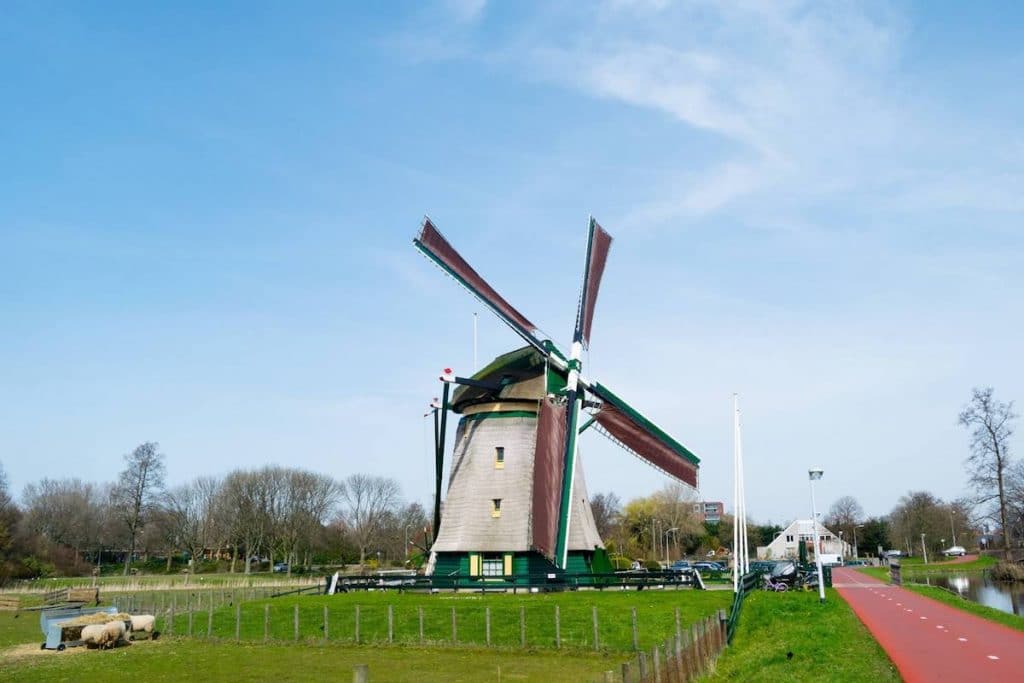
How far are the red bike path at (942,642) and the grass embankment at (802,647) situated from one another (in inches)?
16.9

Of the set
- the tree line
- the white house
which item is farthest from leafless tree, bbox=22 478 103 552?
the white house

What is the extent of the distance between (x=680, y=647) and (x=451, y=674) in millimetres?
8164

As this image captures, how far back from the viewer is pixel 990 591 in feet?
152

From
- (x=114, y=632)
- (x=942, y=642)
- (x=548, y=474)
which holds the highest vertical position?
(x=548, y=474)

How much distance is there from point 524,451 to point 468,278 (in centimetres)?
813

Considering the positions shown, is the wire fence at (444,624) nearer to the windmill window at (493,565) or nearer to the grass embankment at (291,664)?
the grass embankment at (291,664)

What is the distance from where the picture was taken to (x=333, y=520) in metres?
102

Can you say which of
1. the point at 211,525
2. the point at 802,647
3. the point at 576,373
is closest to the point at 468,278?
the point at 576,373

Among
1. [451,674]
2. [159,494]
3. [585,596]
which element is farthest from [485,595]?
[159,494]

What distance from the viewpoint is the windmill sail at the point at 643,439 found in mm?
39812

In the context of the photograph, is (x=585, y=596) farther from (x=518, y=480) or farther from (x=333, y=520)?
(x=333, y=520)

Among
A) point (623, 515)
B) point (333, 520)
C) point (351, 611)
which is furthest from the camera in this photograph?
point (623, 515)

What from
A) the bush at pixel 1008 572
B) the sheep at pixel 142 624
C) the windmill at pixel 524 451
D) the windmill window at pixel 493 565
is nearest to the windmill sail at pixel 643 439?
the windmill at pixel 524 451

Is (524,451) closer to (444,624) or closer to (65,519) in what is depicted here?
(444,624)
